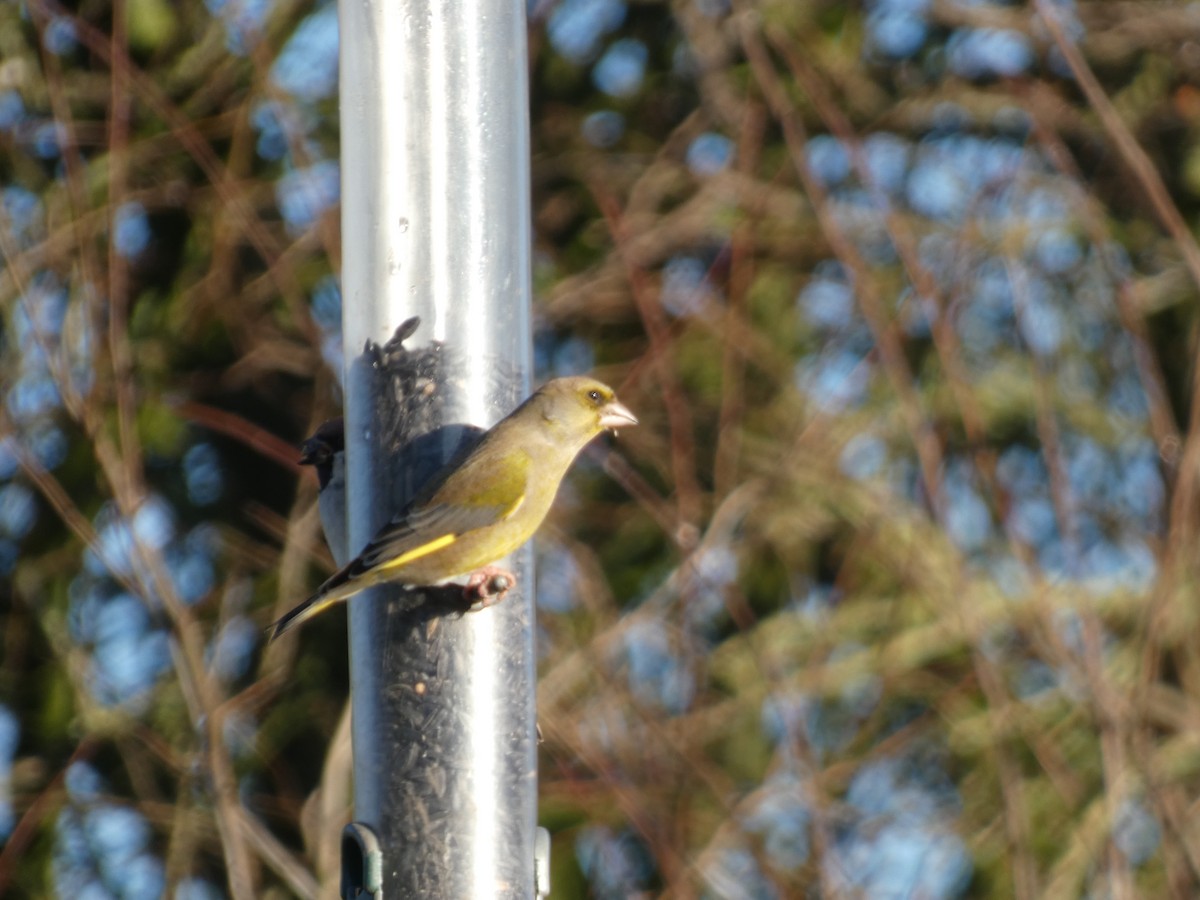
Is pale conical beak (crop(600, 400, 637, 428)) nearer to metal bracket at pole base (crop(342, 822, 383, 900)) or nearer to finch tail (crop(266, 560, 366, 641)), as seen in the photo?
finch tail (crop(266, 560, 366, 641))

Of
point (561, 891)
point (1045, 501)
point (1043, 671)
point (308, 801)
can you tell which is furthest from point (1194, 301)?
point (308, 801)

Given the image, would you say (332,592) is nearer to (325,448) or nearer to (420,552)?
(420,552)

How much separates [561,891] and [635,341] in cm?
269

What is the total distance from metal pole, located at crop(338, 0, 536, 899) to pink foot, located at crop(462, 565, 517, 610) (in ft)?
0.37

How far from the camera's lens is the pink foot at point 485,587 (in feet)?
19.6

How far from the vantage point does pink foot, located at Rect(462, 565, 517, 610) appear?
19.6 ft

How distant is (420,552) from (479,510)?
25 centimetres

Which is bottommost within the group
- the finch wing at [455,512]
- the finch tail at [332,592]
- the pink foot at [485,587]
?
the finch tail at [332,592]

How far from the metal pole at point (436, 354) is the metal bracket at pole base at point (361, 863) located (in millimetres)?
96

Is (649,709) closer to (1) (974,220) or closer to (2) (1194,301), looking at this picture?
(1) (974,220)

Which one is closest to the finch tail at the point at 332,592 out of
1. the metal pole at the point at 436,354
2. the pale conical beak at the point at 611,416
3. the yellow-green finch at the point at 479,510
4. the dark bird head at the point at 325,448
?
the yellow-green finch at the point at 479,510

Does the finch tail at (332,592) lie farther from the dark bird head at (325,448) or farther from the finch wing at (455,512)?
the dark bird head at (325,448)

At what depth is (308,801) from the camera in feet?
31.6

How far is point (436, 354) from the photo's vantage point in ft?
20.3
